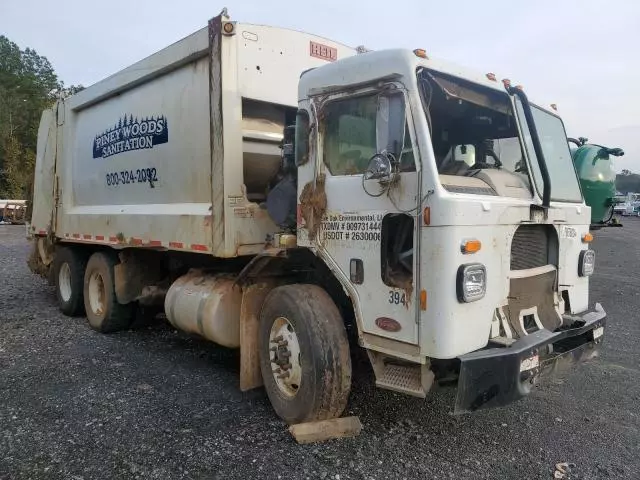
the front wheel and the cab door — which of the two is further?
the front wheel

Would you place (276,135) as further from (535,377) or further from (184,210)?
(535,377)

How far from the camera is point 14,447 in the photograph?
3.53 meters

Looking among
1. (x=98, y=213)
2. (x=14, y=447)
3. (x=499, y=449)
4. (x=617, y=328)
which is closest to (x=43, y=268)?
(x=98, y=213)

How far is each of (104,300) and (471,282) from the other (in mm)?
5177

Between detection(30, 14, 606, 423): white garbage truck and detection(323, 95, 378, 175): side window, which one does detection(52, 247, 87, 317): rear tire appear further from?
detection(323, 95, 378, 175): side window

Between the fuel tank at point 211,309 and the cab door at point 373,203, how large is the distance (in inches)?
50.2

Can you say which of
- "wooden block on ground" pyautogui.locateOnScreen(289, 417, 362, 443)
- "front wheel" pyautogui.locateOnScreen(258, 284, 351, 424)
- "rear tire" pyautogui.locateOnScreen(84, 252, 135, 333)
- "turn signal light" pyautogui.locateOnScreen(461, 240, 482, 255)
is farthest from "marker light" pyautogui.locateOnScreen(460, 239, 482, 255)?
"rear tire" pyautogui.locateOnScreen(84, 252, 135, 333)

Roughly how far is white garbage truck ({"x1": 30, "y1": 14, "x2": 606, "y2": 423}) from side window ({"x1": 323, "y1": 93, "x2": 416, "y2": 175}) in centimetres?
1

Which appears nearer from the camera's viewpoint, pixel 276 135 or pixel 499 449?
pixel 499 449

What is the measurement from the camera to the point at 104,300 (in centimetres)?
670

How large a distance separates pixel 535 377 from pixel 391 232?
4.26ft

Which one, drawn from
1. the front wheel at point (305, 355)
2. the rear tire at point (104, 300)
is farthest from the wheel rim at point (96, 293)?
the front wheel at point (305, 355)

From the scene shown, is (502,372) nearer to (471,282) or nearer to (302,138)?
(471,282)

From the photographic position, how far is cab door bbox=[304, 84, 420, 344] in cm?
321
